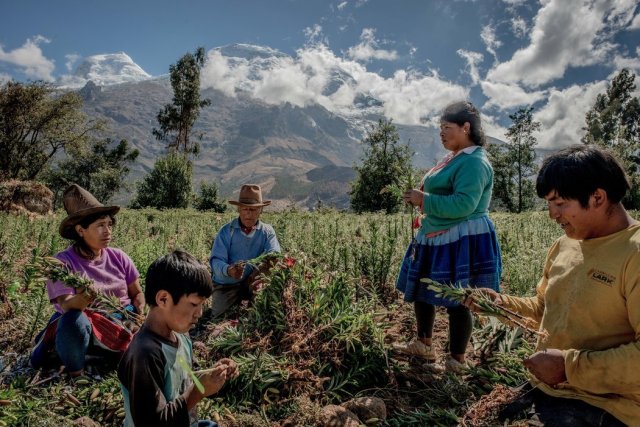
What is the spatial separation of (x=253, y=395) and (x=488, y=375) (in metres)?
1.60

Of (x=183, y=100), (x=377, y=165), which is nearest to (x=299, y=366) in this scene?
(x=183, y=100)

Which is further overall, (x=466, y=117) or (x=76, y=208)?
(x=76, y=208)

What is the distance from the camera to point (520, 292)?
4355 mm

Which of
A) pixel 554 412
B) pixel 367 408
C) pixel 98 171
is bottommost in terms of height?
pixel 367 408

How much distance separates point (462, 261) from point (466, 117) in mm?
1024

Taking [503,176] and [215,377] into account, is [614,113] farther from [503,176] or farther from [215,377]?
[215,377]

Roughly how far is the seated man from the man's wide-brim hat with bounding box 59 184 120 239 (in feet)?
4.65

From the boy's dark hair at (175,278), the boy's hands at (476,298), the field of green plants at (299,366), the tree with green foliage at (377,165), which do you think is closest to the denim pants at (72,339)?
the field of green plants at (299,366)

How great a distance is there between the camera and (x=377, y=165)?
47.4 metres

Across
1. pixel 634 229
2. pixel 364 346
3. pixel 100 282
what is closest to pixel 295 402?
pixel 364 346

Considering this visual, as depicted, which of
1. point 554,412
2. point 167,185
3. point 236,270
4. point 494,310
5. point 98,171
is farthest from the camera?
point 98,171

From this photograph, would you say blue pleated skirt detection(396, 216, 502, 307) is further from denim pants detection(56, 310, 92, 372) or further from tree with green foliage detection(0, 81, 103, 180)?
tree with green foliage detection(0, 81, 103, 180)

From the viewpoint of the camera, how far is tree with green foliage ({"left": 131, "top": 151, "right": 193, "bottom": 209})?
36250mm

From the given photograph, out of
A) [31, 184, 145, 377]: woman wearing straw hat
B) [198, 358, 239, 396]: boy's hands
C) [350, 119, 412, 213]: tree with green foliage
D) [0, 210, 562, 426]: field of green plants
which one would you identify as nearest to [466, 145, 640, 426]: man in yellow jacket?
[0, 210, 562, 426]: field of green plants
